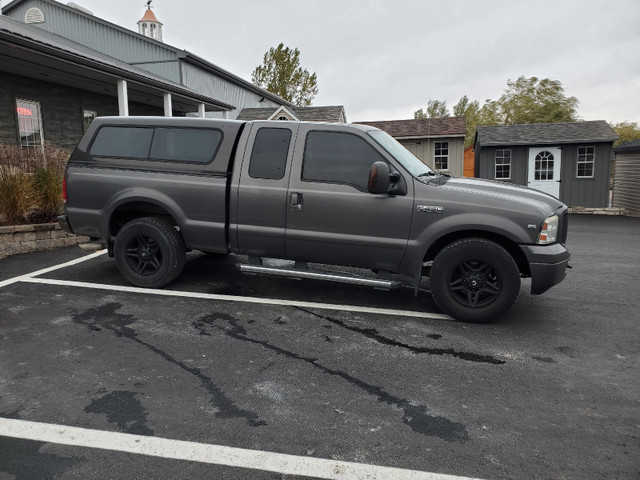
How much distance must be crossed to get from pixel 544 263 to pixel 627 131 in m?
53.8

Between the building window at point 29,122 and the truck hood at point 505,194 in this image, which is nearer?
the truck hood at point 505,194

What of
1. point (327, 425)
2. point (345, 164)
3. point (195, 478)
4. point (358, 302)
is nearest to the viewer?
point (195, 478)

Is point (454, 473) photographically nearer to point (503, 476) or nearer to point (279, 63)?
point (503, 476)

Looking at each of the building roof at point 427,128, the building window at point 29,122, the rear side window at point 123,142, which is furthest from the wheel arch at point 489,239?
the building roof at point 427,128

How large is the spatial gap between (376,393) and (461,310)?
1773mm

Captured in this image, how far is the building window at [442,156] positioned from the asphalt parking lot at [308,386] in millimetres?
22408

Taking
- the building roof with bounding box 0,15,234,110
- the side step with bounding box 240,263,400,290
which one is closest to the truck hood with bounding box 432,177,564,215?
the side step with bounding box 240,263,400,290

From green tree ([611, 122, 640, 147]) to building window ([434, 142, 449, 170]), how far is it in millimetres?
28478

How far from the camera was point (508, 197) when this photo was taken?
4.38 meters

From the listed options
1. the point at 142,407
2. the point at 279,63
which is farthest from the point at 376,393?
the point at 279,63

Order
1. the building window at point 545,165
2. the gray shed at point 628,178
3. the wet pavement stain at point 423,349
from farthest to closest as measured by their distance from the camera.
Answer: the building window at point 545,165, the gray shed at point 628,178, the wet pavement stain at point 423,349

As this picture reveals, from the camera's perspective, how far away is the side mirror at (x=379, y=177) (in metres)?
4.37

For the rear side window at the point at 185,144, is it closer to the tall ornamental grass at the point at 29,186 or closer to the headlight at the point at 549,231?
the headlight at the point at 549,231

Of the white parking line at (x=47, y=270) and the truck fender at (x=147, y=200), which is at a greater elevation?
the truck fender at (x=147, y=200)
